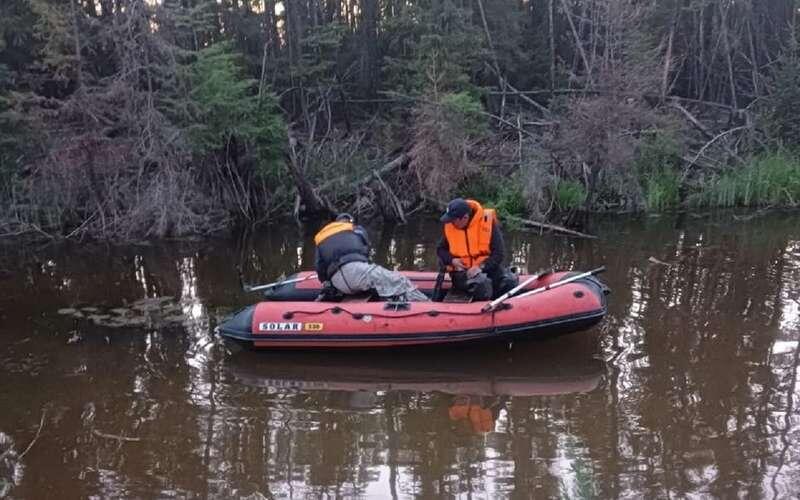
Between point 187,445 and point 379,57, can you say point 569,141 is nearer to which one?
point 379,57

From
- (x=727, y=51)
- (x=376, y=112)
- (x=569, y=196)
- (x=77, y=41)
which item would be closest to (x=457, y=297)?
(x=569, y=196)

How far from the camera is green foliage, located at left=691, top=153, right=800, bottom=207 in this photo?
12.8m

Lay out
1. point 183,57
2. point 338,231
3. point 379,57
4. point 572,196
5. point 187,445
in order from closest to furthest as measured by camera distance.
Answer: point 187,445 < point 338,231 < point 183,57 < point 572,196 < point 379,57

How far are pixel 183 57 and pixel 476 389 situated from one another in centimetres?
809

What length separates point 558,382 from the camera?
18.6 feet

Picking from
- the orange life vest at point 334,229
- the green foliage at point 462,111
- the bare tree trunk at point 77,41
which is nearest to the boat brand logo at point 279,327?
the orange life vest at point 334,229

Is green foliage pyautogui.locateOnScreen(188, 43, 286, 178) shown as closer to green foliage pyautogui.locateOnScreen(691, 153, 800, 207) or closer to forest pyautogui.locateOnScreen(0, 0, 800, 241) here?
forest pyautogui.locateOnScreen(0, 0, 800, 241)

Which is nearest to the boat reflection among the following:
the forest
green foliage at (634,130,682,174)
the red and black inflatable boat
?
the red and black inflatable boat

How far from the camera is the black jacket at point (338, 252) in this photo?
651 centimetres

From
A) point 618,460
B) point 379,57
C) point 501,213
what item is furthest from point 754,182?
point 618,460

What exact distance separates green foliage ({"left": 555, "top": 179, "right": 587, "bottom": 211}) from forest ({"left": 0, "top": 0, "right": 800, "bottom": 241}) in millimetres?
37

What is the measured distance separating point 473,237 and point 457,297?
1.86 feet

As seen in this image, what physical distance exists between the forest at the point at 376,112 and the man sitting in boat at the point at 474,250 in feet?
18.3

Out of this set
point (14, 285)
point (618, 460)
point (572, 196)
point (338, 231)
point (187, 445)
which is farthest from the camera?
point (572, 196)
